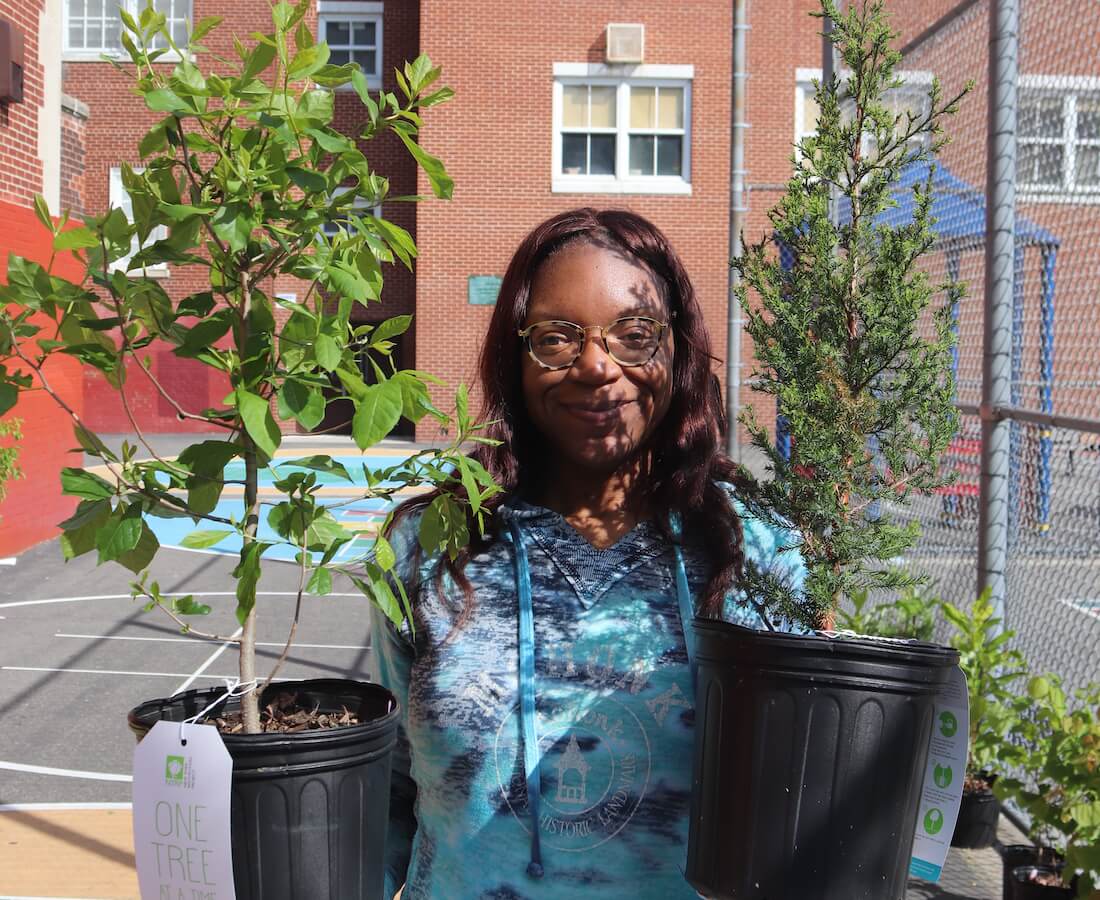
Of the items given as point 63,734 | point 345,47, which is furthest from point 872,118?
point 345,47

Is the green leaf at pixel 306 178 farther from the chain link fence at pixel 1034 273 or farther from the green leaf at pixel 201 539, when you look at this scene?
the chain link fence at pixel 1034 273

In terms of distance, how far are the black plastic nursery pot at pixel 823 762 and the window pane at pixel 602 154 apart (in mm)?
21178

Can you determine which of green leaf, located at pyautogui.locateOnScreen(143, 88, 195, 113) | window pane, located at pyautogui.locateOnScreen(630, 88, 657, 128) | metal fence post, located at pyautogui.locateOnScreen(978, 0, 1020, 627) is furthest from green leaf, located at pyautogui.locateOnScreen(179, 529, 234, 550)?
window pane, located at pyautogui.locateOnScreen(630, 88, 657, 128)

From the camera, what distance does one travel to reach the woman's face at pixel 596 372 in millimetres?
1685

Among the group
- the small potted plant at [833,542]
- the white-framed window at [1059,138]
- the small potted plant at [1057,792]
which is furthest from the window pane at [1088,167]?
the small potted plant at [833,542]

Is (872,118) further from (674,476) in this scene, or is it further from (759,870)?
(759,870)

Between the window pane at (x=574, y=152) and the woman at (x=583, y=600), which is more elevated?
the window pane at (x=574, y=152)

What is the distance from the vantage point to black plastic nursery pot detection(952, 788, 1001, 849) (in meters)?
4.33

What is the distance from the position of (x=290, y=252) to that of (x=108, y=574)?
382 inches

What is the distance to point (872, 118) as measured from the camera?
1660mm

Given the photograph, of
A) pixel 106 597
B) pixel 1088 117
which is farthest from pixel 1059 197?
pixel 106 597

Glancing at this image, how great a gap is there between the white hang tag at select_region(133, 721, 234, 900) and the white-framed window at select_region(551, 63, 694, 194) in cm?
2102

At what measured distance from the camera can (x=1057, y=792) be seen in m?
3.28

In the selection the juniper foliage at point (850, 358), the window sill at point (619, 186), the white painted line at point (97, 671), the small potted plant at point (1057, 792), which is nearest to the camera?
the juniper foliage at point (850, 358)
